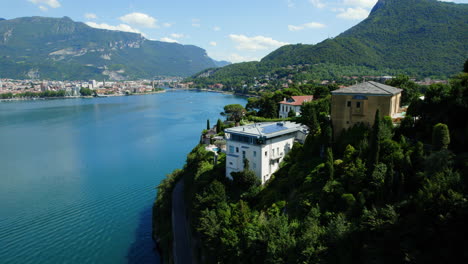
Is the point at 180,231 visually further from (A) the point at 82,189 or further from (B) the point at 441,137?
(B) the point at 441,137

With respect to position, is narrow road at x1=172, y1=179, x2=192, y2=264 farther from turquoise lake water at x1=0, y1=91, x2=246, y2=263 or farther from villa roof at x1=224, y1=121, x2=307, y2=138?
villa roof at x1=224, y1=121, x2=307, y2=138

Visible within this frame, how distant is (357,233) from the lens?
1114cm

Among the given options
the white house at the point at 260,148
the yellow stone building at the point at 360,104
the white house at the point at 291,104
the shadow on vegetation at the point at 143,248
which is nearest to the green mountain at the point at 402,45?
the white house at the point at 291,104

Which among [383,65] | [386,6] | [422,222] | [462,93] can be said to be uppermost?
[386,6]

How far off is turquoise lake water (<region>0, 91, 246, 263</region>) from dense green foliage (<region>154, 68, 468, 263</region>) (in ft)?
22.3

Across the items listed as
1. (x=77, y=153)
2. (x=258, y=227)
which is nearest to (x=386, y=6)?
(x=77, y=153)

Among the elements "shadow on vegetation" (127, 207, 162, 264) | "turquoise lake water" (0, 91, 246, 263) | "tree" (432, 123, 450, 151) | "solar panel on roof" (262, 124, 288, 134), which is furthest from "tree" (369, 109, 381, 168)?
"turquoise lake water" (0, 91, 246, 263)

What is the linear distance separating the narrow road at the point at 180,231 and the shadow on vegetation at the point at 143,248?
2.16m

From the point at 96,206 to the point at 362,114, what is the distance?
21.5 metres

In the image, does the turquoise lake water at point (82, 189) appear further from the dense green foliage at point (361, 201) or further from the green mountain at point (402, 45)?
the green mountain at point (402, 45)

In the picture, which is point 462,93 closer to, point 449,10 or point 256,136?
point 256,136

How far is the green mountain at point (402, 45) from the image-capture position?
94500mm

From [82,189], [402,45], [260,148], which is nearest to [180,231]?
[260,148]

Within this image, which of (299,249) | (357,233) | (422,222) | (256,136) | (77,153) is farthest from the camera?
(77,153)
